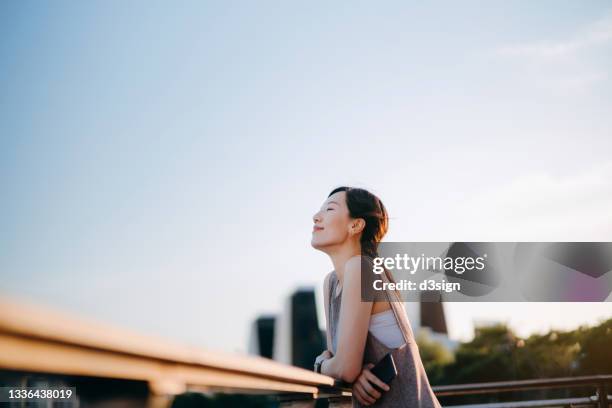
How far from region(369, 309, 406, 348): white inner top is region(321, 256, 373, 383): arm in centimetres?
9

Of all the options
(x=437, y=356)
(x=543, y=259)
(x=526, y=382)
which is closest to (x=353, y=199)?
(x=526, y=382)

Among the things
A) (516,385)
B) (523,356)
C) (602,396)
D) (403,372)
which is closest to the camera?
(403,372)

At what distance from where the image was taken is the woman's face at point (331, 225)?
2.62 metres

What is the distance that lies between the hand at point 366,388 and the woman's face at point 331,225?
633 mm

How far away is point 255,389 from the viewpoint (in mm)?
1155

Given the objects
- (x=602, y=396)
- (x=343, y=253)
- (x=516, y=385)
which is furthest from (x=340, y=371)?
(x=602, y=396)

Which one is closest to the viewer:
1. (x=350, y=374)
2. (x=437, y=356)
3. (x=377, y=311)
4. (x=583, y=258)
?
(x=350, y=374)

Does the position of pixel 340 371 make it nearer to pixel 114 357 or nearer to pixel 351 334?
pixel 351 334

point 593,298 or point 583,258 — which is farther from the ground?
point 583,258

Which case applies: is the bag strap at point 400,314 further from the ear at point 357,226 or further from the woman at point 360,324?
the ear at point 357,226

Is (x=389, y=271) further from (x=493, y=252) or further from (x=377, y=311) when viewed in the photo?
(x=493, y=252)

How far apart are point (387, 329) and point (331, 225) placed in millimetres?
556

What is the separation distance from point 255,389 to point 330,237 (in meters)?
1.50

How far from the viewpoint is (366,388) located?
2137 mm
